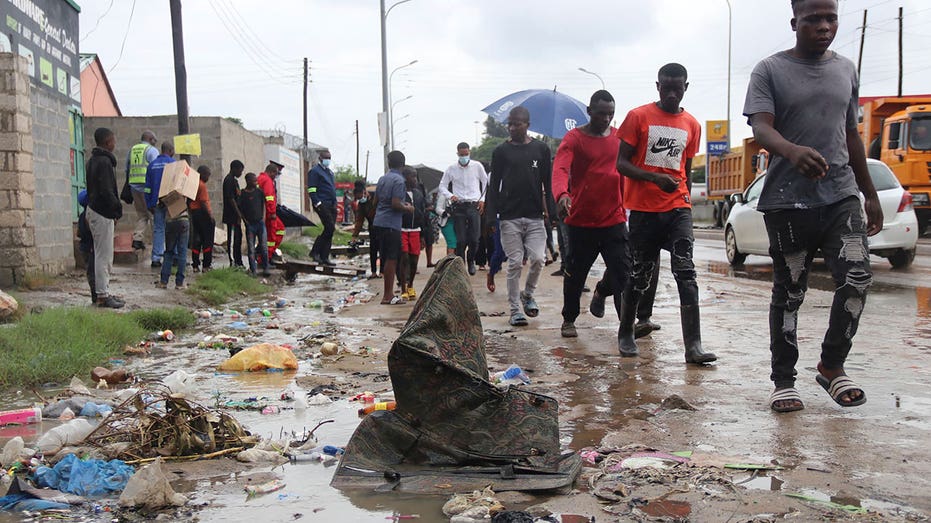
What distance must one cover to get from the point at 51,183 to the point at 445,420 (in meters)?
9.31

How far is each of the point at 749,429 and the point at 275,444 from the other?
6.87 feet

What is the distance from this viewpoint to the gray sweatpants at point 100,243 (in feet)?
29.6

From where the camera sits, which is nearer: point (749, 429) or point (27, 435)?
point (749, 429)

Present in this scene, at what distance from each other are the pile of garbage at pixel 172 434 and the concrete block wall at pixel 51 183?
7352mm

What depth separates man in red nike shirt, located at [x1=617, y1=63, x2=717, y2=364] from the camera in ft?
19.2

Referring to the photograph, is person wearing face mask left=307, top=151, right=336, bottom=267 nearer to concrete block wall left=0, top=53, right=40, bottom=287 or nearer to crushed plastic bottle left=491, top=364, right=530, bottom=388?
concrete block wall left=0, top=53, right=40, bottom=287

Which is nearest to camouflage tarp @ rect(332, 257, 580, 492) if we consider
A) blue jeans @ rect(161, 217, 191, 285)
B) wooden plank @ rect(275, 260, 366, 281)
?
blue jeans @ rect(161, 217, 191, 285)

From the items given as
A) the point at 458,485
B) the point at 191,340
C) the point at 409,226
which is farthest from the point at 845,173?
the point at 409,226

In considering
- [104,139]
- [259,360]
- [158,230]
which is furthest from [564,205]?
[158,230]

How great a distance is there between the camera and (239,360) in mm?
6336

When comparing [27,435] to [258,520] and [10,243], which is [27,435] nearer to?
[258,520]

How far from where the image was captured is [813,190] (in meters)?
4.44

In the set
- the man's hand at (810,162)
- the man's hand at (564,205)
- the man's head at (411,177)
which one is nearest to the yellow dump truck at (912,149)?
the man's head at (411,177)

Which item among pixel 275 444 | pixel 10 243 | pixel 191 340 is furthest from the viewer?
pixel 10 243
